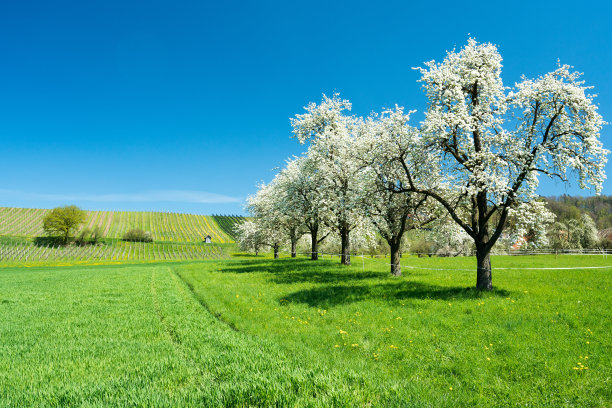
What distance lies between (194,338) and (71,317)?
289 inches

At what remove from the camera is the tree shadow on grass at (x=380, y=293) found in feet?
53.0

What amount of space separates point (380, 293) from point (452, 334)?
→ 6.84m

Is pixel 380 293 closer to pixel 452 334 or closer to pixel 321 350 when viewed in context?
pixel 452 334

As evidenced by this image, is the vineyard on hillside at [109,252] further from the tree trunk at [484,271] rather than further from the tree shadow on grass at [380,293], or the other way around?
the tree trunk at [484,271]

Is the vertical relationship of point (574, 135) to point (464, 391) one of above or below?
above

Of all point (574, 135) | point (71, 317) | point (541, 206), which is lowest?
point (71, 317)

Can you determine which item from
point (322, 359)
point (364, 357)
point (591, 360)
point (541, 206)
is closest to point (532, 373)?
point (591, 360)

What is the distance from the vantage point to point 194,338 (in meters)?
10.6

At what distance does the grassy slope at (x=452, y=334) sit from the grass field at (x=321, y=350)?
4cm

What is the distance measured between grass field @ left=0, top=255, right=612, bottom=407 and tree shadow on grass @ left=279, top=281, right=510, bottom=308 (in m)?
0.14

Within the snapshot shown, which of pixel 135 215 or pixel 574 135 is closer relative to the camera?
pixel 574 135

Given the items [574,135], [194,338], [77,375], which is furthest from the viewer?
[574,135]

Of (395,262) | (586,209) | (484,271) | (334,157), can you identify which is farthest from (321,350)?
(586,209)

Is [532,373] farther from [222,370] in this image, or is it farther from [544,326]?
[222,370]
